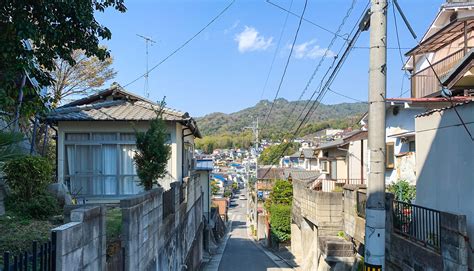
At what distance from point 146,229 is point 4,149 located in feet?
13.0

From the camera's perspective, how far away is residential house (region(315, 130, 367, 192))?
24.3 metres

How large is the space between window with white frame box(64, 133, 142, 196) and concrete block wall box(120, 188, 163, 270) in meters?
5.57

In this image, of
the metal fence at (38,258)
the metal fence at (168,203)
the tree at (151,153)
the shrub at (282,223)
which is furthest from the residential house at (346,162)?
the metal fence at (38,258)

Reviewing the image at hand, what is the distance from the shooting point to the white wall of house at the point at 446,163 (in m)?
8.00

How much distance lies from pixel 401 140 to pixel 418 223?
32.1 ft

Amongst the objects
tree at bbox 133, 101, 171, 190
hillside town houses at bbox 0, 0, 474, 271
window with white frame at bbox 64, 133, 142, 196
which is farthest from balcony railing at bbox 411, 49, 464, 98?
window with white frame at bbox 64, 133, 142, 196

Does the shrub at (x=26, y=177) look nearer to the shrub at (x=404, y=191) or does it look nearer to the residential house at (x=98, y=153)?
the residential house at (x=98, y=153)

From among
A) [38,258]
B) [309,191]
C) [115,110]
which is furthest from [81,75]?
[38,258]

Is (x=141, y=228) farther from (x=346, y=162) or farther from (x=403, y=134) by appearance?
(x=346, y=162)

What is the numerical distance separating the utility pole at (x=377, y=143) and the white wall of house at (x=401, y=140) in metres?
12.2

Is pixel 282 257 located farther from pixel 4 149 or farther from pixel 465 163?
pixel 4 149

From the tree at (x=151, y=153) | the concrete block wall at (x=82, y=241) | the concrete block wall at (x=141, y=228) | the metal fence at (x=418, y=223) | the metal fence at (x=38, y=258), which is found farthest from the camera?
the tree at (x=151, y=153)

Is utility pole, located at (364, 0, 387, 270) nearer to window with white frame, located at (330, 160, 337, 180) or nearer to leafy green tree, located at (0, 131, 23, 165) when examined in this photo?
leafy green tree, located at (0, 131, 23, 165)

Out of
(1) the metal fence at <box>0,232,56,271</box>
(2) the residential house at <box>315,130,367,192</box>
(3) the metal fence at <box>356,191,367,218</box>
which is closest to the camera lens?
(1) the metal fence at <box>0,232,56,271</box>
